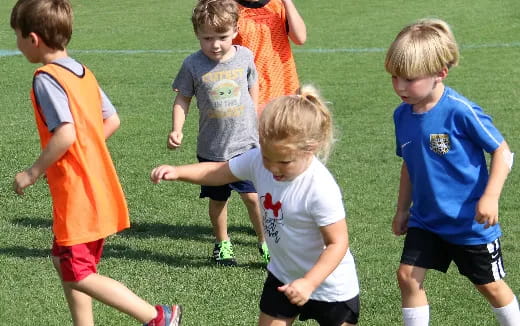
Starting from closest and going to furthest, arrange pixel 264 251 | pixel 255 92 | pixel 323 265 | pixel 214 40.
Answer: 1. pixel 323 265
2. pixel 214 40
3. pixel 255 92
4. pixel 264 251

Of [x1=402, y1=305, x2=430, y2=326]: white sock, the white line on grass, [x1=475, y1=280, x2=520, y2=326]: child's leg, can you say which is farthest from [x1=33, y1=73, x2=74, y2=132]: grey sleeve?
the white line on grass

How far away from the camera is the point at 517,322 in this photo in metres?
4.33

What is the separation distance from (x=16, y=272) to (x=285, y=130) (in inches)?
114

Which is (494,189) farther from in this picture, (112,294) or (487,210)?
(112,294)

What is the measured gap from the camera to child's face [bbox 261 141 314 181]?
354 centimetres

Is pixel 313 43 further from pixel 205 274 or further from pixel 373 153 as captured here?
pixel 205 274

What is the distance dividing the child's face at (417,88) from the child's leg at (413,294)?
757mm

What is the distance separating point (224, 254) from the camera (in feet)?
19.8

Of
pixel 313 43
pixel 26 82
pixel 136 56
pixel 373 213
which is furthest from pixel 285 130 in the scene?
pixel 313 43

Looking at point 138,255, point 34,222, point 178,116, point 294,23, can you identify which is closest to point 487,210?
point 178,116

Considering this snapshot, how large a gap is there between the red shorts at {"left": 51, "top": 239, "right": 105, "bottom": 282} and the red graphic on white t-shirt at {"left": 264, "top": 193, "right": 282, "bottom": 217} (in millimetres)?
1020

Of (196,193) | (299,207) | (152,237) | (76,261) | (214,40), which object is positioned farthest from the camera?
(196,193)

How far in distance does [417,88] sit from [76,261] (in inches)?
67.1

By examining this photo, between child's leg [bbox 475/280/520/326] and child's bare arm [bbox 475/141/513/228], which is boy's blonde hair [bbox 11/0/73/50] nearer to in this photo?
child's bare arm [bbox 475/141/513/228]
